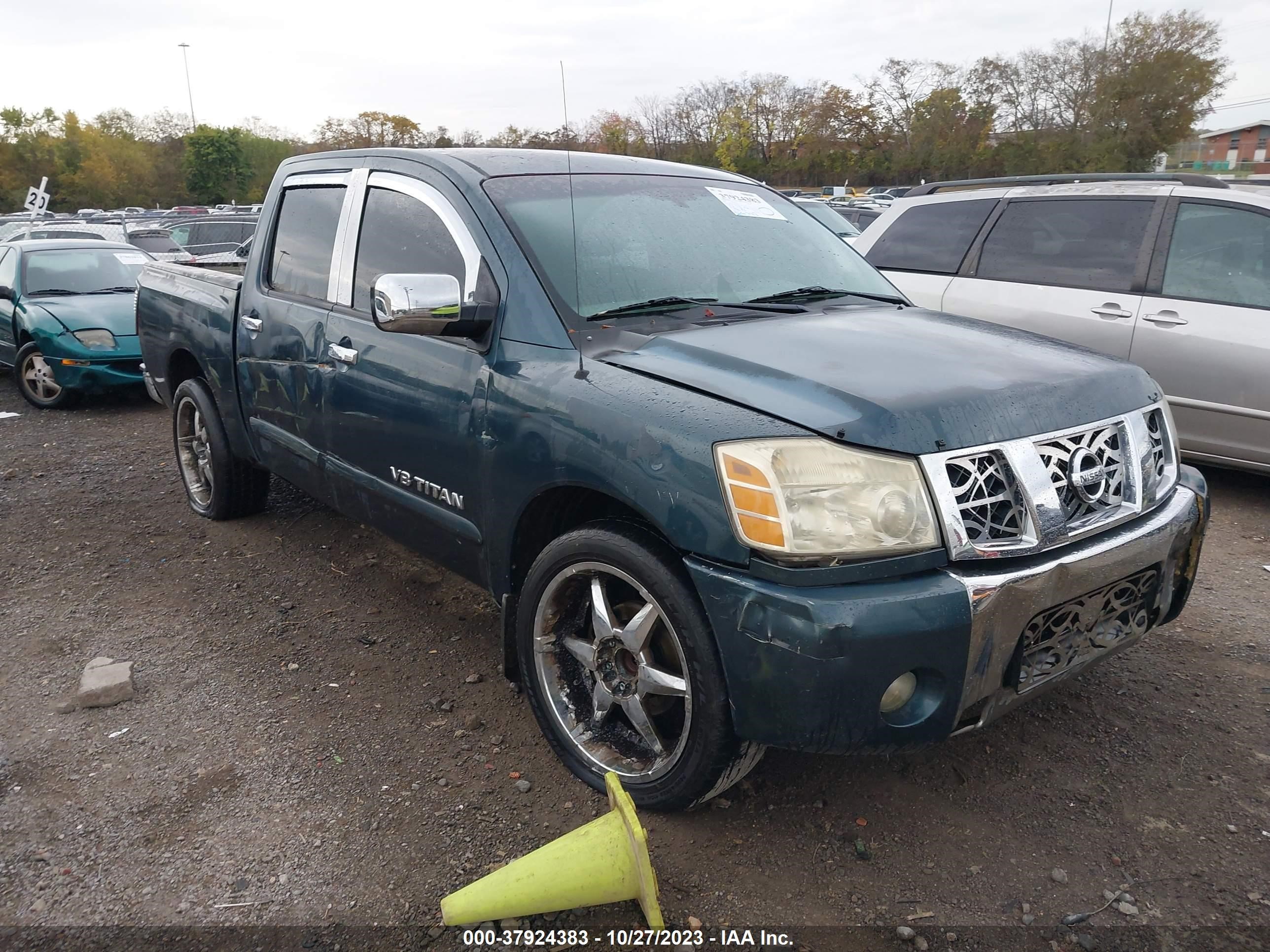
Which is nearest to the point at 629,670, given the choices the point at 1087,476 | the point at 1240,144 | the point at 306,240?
the point at 1087,476

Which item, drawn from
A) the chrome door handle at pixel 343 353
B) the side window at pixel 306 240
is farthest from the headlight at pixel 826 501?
the side window at pixel 306 240

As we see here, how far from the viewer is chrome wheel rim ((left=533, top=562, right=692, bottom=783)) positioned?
2510 millimetres

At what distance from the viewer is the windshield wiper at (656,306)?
289 centimetres

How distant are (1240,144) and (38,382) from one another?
3399 inches

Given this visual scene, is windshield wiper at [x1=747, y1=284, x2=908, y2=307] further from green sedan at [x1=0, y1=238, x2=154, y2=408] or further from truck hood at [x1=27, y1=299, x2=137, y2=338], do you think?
truck hood at [x1=27, y1=299, x2=137, y2=338]

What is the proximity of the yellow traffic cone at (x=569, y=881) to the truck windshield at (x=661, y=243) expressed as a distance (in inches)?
58.1

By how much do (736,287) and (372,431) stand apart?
1.43 metres

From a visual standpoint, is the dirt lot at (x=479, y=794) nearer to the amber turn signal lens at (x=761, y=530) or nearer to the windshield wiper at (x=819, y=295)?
the amber turn signal lens at (x=761, y=530)

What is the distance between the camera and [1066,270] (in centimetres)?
572

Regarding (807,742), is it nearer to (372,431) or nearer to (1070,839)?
(1070,839)

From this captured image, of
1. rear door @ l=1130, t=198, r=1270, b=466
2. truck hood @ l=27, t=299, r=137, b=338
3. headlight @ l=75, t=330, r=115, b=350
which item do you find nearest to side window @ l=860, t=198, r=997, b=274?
rear door @ l=1130, t=198, r=1270, b=466

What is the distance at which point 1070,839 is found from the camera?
2.56 metres

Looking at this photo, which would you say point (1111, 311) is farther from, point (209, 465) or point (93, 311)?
point (93, 311)

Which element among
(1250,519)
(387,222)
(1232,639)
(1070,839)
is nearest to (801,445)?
(1070,839)
